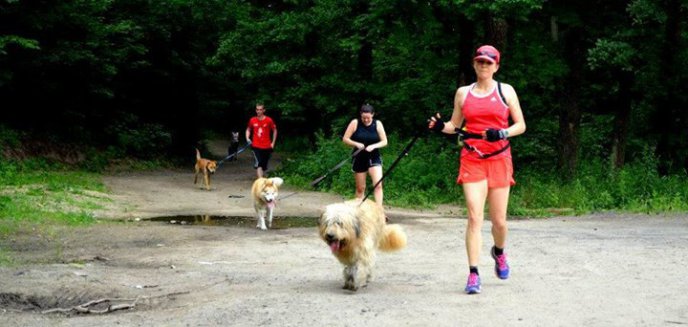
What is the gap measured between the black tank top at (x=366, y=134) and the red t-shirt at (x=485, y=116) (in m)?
5.49

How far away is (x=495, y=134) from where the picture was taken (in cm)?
737

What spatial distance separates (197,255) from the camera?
1070cm

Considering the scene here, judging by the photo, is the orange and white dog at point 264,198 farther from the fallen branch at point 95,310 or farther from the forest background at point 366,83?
the fallen branch at point 95,310

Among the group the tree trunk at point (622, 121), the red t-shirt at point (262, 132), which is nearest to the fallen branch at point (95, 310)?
the red t-shirt at point (262, 132)

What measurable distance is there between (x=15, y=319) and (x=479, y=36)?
56.1ft

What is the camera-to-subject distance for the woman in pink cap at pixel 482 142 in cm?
755

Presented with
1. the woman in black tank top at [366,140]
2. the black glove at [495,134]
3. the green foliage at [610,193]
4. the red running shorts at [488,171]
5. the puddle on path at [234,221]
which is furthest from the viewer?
the green foliage at [610,193]

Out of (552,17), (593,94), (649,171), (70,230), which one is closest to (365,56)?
(593,94)

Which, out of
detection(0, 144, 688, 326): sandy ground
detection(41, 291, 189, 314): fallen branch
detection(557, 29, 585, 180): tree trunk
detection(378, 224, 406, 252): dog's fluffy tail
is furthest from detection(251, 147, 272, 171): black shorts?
detection(41, 291, 189, 314): fallen branch

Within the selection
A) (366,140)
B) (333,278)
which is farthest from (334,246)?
(366,140)

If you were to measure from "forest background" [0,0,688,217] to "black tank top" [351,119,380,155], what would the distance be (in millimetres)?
4521

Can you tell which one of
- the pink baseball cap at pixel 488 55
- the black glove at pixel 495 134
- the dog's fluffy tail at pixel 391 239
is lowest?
the dog's fluffy tail at pixel 391 239

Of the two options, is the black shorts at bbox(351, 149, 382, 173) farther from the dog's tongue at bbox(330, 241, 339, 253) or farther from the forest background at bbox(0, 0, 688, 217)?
the dog's tongue at bbox(330, 241, 339, 253)

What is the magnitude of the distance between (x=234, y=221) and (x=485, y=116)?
863 cm
